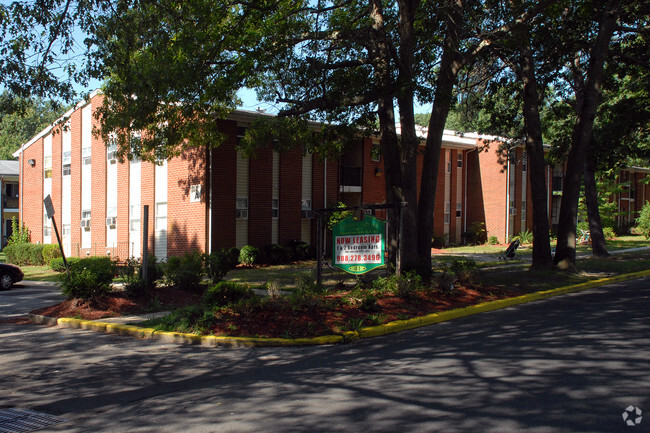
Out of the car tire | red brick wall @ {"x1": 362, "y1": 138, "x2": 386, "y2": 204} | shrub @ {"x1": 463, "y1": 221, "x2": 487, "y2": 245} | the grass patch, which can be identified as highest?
red brick wall @ {"x1": 362, "y1": 138, "x2": 386, "y2": 204}

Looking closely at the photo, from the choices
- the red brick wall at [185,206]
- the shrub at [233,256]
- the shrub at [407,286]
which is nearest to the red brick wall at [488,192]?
the shrub at [233,256]

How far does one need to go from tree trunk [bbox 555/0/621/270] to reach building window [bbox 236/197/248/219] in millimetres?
12636

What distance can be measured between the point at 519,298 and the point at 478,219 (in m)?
23.6

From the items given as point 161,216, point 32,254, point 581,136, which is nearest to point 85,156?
point 32,254

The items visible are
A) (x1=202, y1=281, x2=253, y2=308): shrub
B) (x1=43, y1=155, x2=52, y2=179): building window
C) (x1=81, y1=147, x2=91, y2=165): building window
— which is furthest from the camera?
(x1=43, y1=155, x2=52, y2=179): building window

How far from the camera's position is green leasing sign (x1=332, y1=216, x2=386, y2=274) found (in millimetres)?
12211

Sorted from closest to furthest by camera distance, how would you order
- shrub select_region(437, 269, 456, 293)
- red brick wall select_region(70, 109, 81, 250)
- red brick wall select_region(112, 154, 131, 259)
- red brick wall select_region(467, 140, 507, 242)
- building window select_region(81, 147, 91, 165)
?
shrub select_region(437, 269, 456, 293), red brick wall select_region(112, 154, 131, 259), building window select_region(81, 147, 91, 165), red brick wall select_region(70, 109, 81, 250), red brick wall select_region(467, 140, 507, 242)

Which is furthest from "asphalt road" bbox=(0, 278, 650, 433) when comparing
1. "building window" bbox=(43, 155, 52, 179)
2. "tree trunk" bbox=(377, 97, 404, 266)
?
"building window" bbox=(43, 155, 52, 179)

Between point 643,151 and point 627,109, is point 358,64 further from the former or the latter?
point 643,151

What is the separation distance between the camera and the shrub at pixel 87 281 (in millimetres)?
12164

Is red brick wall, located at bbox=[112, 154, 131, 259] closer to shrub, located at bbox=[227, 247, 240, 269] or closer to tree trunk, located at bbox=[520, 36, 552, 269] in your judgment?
shrub, located at bbox=[227, 247, 240, 269]

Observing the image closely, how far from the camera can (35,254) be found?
95.9ft

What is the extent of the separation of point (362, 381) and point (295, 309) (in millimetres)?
3822

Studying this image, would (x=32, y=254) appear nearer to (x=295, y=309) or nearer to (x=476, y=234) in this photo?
(x=295, y=309)
